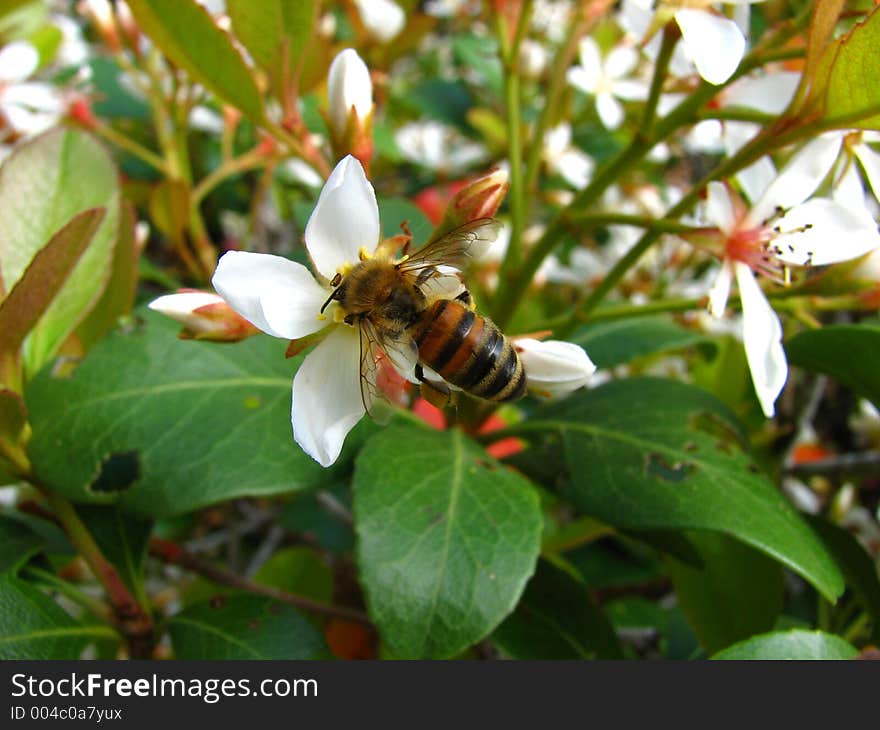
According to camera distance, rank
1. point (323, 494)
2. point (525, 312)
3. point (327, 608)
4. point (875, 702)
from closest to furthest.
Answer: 1. point (875, 702)
2. point (327, 608)
3. point (323, 494)
4. point (525, 312)

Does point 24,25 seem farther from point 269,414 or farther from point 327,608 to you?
point 327,608

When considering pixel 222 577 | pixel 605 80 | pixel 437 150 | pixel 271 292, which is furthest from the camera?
pixel 437 150

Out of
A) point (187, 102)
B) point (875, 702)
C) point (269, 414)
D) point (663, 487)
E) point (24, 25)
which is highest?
point (24, 25)

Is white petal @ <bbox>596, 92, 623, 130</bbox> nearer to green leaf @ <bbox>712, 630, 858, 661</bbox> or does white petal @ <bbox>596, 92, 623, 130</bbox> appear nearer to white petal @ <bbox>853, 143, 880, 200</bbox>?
white petal @ <bbox>853, 143, 880, 200</bbox>

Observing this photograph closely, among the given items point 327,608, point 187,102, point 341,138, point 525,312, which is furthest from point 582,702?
point 187,102

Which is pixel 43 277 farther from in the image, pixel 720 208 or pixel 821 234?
pixel 821 234

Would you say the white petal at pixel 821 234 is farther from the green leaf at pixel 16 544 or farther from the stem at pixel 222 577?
the green leaf at pixel 16 544

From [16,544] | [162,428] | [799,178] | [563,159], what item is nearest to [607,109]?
[563,159]
